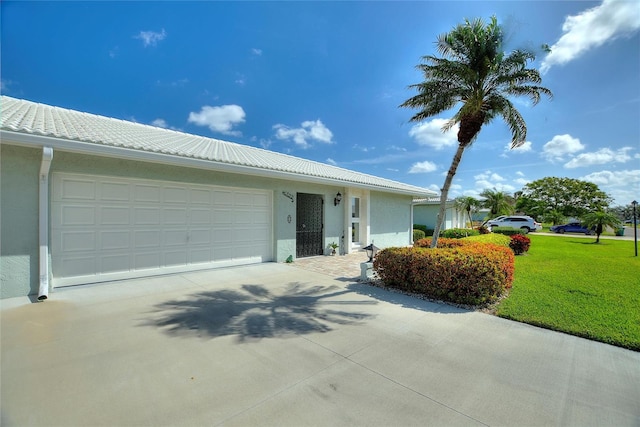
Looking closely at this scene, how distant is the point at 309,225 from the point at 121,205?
22.6 feet

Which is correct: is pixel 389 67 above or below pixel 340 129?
above

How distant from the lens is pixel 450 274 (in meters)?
6.06

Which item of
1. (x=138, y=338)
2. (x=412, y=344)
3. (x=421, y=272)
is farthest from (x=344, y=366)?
(x=421, y=272)

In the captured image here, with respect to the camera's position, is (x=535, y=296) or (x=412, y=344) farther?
(x=535, y=296)

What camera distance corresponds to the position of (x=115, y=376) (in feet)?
10.2

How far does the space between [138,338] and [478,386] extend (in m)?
4.62

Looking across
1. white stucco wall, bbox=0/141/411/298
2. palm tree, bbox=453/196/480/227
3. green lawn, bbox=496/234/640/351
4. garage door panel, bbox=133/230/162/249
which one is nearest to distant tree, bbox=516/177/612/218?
palm tree, bbox=453/196/480/227

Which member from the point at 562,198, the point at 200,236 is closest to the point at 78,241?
the point at 200,236

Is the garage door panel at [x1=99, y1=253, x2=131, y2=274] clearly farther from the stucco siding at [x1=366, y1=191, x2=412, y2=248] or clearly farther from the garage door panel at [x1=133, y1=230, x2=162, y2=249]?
the stucco siding at [x1=366, y1=191, x2=412, y2=248]

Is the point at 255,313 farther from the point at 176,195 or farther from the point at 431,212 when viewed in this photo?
the point at 431,212

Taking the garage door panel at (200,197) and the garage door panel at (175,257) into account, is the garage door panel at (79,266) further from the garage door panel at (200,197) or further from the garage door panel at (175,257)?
the garage door panel at (200,197)

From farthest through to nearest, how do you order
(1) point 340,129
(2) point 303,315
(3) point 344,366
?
1. (1) point 340,129
2. (2) point 303,315
3. (3) point 344,366

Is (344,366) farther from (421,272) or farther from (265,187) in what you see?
(265,187)

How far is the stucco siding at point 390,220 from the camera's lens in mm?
14844
